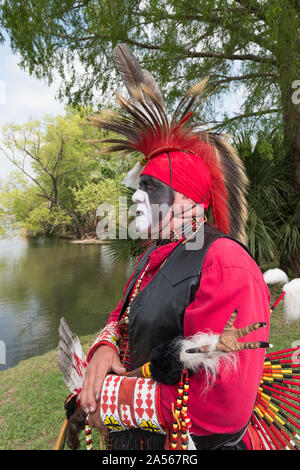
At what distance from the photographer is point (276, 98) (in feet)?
16.0

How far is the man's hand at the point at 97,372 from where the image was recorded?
3.58ft

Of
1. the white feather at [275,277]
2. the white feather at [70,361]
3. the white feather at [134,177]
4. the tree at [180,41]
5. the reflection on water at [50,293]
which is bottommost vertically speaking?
the reflection on water at [50,293]

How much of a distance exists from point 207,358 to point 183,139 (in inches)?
36.9

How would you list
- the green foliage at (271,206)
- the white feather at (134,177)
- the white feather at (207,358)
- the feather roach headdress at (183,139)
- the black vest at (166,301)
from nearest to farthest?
the white feather at (207,358), the black vest at (166,301), the feather roach headdress at (183,139), the white feather at (134,177), the green foliage at (271,206)

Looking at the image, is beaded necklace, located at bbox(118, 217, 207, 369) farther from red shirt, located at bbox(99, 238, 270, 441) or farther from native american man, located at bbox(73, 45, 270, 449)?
red shirt, located at bbox(99, 238, 270, 441)

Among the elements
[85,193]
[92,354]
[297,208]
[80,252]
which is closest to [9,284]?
[80,252]

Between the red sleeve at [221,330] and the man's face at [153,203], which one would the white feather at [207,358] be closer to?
the red sleeve at [221,330]

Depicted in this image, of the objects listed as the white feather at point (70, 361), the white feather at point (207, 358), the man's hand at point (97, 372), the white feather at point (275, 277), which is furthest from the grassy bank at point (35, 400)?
the white feather at point (207, 358)

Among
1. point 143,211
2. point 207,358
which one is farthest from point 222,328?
point 143,211

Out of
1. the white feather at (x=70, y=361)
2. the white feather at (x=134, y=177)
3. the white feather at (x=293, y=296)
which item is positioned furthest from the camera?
the white feather at (x=293, y=296)

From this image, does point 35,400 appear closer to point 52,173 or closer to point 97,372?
point 97,372

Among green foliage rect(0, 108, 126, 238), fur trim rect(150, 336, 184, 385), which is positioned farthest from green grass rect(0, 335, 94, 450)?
green foliage rect(0, 108, 126, 238)

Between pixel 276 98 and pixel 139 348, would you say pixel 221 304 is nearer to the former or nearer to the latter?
pixel 139 348

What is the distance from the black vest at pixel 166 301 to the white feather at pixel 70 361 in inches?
9.5
